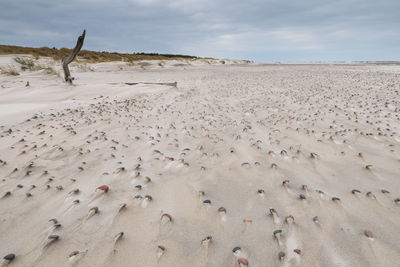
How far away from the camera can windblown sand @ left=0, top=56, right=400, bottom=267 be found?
187 cm

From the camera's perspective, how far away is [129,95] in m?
9.95

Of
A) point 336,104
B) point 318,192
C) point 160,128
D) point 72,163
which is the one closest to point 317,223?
point 318,192

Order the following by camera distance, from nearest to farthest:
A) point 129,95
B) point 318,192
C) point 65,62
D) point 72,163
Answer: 1. point 318,192
2. point 72,163
3. point 129,95
4. point 65,62

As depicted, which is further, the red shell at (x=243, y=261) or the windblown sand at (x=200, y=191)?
the windblown sand at (x=200, y=191)

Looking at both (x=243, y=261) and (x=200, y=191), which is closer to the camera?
(x=243, y=261)

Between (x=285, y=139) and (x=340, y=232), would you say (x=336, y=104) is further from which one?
(x=340, y=232)

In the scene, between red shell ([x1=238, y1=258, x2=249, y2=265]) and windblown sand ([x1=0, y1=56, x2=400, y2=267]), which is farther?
windblown sand ([x1=0, y1=56, x2=400, y2=267])

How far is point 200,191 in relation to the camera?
2781mm

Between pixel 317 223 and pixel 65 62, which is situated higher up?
pixel 65 62

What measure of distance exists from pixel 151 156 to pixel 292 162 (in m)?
2.55

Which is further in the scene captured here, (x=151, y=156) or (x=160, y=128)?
(x=160, y=128)

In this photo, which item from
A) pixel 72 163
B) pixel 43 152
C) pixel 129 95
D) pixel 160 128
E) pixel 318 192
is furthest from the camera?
pixel 129 95


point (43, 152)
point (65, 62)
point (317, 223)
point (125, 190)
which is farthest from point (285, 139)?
point (65, 62)

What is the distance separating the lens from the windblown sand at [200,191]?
1872mm
